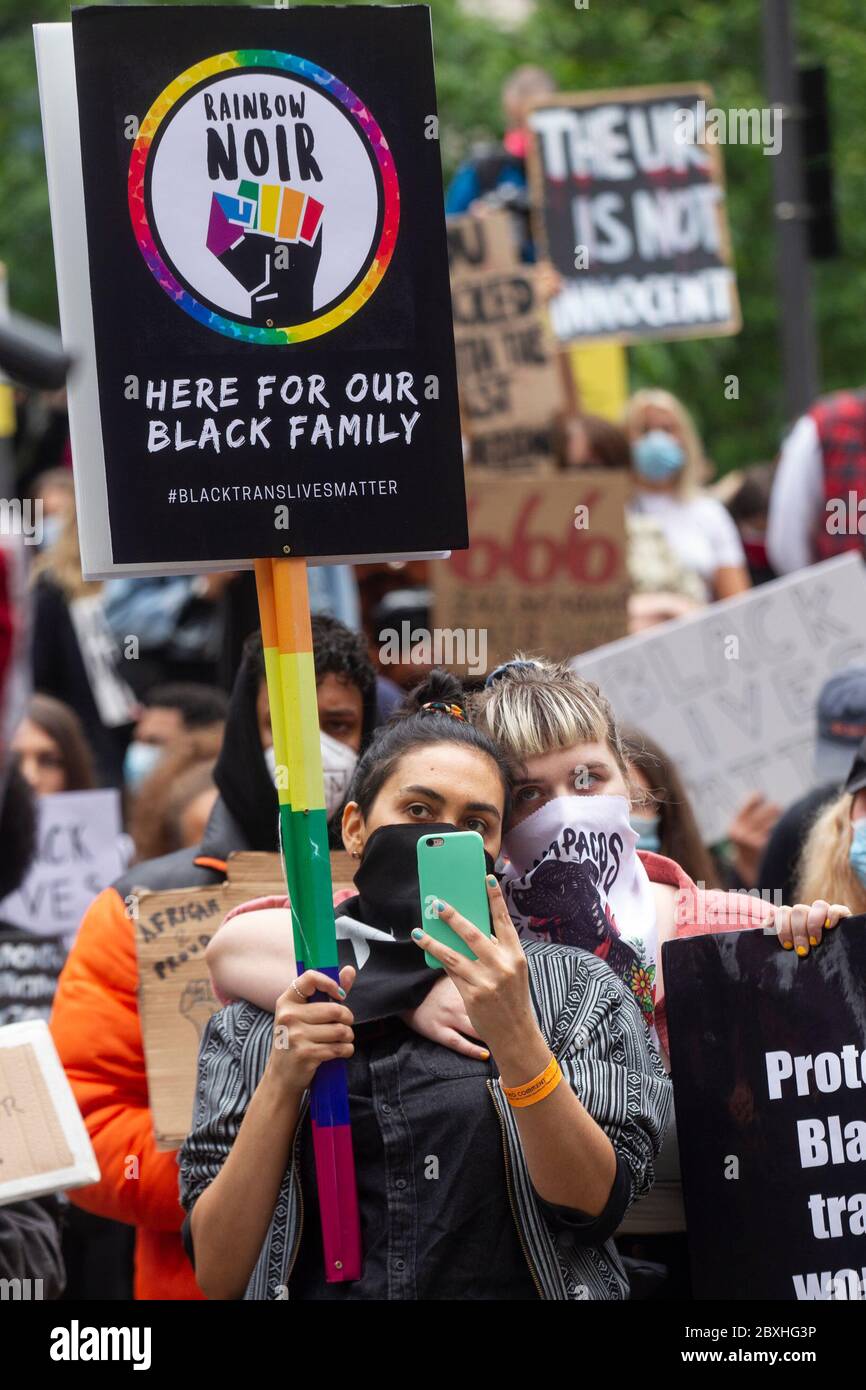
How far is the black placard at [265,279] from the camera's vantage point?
3.05 m

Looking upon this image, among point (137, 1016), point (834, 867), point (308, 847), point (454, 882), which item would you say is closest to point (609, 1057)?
point (454, 882)

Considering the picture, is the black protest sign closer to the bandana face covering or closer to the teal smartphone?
the bandana face covering

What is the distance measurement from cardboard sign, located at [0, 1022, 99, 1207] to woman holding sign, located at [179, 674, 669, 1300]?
39 cm

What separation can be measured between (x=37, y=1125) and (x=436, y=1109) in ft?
2.75

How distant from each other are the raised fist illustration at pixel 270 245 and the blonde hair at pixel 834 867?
1.50 metres

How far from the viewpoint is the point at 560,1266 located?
9.70 ft

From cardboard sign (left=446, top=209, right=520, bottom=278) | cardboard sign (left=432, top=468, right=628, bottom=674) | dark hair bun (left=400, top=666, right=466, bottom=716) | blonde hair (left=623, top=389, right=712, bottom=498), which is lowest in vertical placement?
dark hair bun (left=400, top=666, right=466, bottom=716)

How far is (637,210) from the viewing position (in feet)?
29.7

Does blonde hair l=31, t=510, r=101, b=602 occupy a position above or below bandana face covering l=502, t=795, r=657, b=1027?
above

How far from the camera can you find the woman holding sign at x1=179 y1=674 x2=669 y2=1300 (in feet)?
9.38

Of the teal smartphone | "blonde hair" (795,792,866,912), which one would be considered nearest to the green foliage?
"blonde hair" (795,792,866,912)

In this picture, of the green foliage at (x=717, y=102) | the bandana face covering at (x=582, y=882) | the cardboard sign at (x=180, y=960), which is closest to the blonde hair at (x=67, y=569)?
the cardboard sign at (x=180, y=960)

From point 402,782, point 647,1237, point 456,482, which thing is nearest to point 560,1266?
point 647,1237
